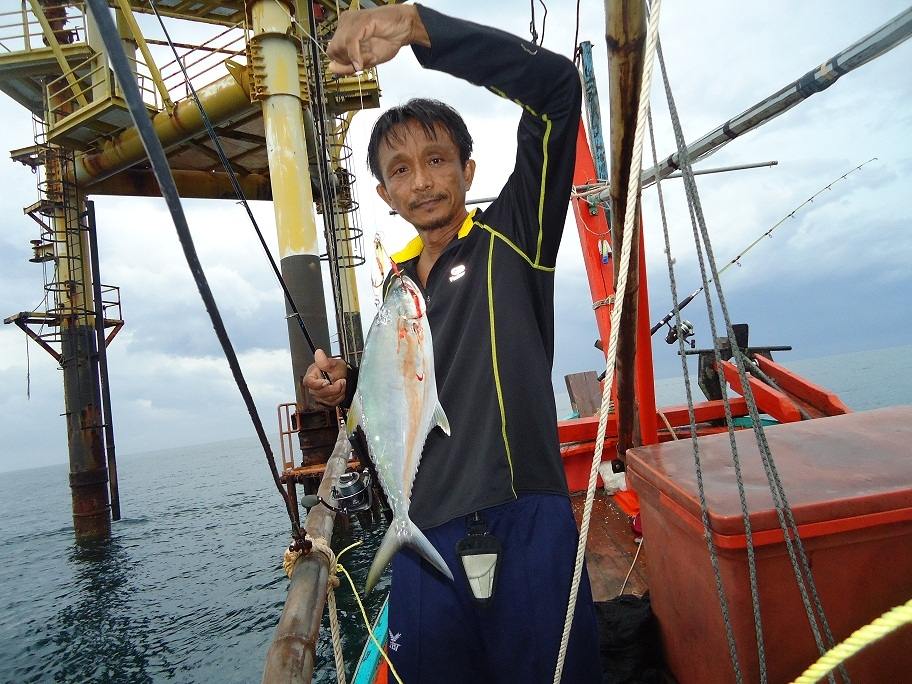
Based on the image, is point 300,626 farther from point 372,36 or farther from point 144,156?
point 144,156

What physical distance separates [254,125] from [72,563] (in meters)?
14.9

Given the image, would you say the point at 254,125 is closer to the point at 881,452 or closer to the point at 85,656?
the point at 85,656

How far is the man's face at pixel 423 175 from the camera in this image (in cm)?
218

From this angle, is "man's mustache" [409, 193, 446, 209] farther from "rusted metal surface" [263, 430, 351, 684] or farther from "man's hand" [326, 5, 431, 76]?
"rusted metal surface" [263, 430, 351, 684]

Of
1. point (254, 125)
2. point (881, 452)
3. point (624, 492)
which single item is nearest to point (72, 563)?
point (254, 125)

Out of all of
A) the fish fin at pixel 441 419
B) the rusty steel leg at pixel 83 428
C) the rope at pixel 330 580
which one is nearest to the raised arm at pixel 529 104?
the fish fin at pixel 441 419

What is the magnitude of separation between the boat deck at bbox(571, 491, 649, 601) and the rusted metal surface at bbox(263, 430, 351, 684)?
224 cm

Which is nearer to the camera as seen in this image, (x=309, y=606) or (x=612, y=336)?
(x=612, y=336)

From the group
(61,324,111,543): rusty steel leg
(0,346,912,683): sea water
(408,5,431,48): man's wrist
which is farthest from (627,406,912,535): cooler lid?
(61,324,111,543): rusty steel leg

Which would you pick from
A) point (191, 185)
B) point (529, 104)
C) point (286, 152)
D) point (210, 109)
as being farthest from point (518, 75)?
point (191, 185)

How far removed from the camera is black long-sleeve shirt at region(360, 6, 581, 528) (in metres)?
1.82

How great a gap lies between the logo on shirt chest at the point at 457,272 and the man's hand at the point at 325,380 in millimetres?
674

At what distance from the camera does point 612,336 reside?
1619 mm

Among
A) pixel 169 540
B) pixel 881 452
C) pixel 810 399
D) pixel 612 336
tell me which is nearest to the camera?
pixel 612 336
